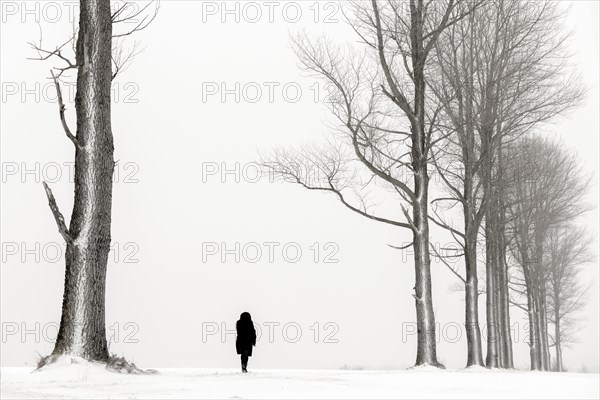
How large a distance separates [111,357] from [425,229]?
25.8 feet

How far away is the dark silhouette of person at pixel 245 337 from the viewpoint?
16500mm

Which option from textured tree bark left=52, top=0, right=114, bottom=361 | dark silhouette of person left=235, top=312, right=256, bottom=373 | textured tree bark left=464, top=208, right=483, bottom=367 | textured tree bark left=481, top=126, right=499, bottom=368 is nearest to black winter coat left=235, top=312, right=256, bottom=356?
dark silhouette of person left=235, top=312, right=256, bottom=373

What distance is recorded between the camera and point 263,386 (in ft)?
37.4

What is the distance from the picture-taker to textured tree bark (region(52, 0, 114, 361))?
550 inches

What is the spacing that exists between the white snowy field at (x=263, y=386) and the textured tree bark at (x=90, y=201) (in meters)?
0.71

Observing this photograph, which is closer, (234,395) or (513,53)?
(234,395)

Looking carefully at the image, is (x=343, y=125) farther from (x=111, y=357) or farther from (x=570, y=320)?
(x=570, y=320)

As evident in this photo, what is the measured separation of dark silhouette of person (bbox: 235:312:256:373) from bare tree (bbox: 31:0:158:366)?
323 cm

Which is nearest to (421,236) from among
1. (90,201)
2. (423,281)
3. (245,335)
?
(423,281)

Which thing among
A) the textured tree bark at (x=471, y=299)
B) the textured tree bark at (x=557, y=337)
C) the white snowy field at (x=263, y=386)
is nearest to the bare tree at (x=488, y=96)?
the textured tree bark at (x=471, y=299)

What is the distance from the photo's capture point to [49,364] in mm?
13547

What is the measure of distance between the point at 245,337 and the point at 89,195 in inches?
175

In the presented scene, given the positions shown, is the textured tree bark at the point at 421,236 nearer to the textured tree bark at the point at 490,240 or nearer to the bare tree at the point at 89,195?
the textured tree bark at the point at 490,240

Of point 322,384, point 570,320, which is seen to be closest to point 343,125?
point 322,384
